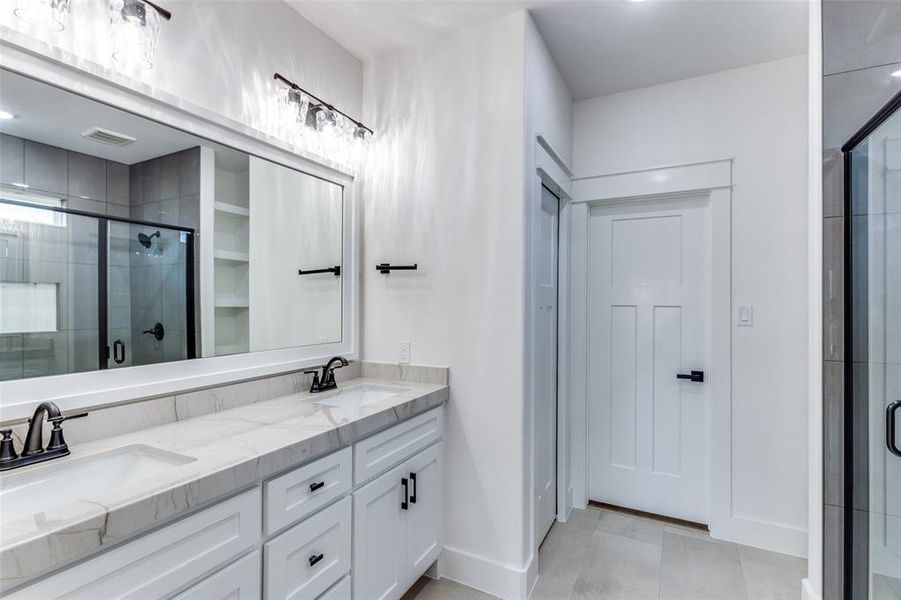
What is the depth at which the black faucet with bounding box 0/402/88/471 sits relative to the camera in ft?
3.58

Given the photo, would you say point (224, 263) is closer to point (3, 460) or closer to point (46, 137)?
point (46, 137)

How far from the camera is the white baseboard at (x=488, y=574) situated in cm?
198

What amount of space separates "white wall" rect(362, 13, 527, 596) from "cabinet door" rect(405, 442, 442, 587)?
0.10 metres

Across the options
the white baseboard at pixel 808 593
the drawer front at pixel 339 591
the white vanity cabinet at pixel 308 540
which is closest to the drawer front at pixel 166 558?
the white vanity cabinet at pixel 308 540

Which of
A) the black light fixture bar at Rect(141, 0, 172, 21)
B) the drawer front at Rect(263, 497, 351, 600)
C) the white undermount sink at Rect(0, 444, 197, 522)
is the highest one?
the black light fixture bar at Rect(141, 0, 172, 21)

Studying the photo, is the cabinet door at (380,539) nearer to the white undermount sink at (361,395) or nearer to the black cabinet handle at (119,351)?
the white undermount sink at (361,395)

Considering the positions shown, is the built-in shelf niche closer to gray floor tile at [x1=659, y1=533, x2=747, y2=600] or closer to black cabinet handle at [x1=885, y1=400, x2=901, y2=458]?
gray floor tile at [x1=659, y1=533, x2=747, y2=600]

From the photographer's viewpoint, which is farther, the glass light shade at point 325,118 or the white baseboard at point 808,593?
the glass light shade at point 325,118

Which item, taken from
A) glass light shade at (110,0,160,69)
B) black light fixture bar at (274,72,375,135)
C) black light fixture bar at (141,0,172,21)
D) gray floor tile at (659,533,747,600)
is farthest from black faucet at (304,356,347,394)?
gray floor tile at (659,533,747,600)

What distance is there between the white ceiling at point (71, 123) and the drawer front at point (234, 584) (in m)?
1.29

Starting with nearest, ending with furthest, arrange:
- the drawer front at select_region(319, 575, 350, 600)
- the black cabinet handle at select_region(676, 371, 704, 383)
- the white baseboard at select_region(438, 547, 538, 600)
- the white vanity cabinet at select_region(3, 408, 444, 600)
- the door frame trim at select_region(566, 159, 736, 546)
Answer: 1. the white vanity cabinet at select_region(3, 408, 444, 600)
2. the drawer front at select_region(319, 575, 350, 600)
3. the white baseboard at select_region(438, 547, 538, 600)
4. the door frame trim at select_region(566, 159, 736, 546)
5. the black cabinet handle at select_region(676, 371, 704, 383)

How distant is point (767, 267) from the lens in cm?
241

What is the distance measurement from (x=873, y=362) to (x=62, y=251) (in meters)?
2.74

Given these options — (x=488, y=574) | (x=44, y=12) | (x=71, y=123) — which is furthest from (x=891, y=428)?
(x=44, y=12)
